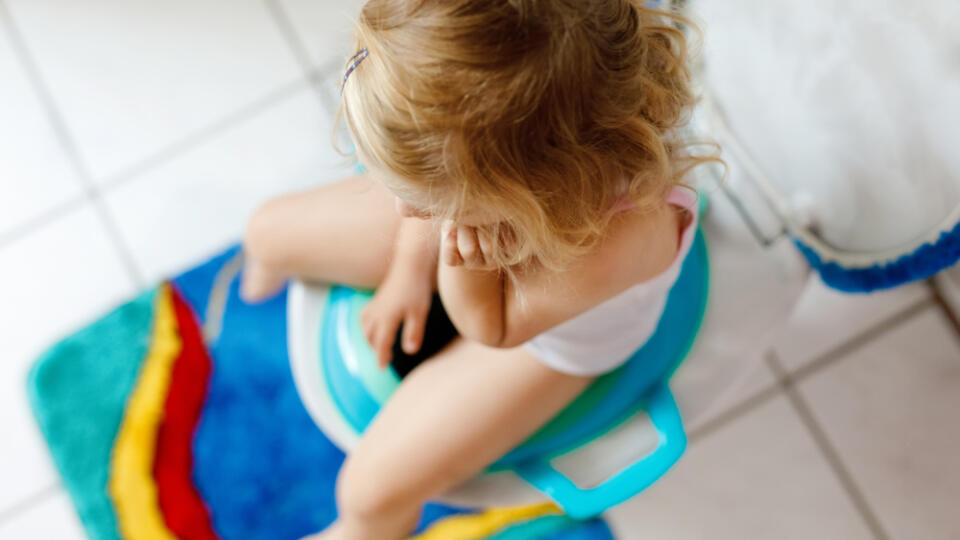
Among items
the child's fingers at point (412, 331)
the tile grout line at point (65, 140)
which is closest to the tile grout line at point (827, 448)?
the child's fingers at point (412, 331)

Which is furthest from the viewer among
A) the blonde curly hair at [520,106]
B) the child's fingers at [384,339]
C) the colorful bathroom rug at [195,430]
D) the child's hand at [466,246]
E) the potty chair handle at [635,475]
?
the colorful bathroom rug at [195,430]

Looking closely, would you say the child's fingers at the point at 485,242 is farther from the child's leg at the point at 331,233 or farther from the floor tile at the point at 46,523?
the floor tile at the point at 46,523

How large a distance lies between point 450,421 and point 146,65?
0.73 m

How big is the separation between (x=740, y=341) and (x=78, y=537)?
2.67 feet

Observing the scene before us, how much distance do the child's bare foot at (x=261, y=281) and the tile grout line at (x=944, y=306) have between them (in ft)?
2.54

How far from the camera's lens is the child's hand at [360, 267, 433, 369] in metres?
0.70

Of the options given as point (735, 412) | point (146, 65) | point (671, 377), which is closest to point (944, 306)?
point (735, 412)

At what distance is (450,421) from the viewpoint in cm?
66

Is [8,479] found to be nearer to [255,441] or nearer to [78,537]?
[78,537]

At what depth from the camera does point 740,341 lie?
2.23 feet

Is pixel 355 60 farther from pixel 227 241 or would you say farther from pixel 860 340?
pixel 860 340

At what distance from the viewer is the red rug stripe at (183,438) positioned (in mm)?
938

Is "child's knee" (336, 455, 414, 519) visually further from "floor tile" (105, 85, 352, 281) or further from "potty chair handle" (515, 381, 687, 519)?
"floor tile" (105, 85, 352, 281)

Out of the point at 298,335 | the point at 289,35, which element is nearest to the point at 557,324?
the point at 298,335
